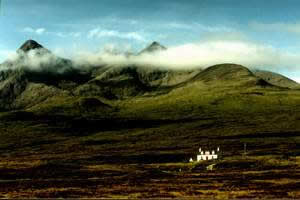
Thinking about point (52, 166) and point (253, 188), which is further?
point (52, 166)

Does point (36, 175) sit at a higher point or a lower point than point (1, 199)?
lower

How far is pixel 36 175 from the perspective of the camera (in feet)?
432

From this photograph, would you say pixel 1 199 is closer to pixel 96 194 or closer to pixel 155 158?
pixel 96 194

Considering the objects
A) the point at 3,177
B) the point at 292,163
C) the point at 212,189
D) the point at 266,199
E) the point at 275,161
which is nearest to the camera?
the point at 266,199

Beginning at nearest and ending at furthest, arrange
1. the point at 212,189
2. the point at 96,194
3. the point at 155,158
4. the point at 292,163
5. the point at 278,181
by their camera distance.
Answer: the point at 96,194, the point at 212,189, the point at 278,181, the point at 292,163, the point at 155,158

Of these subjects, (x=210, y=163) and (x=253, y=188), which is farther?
(x=210, y=163)

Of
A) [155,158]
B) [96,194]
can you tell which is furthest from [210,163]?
[96,194]

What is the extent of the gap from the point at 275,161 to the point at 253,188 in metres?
73.0

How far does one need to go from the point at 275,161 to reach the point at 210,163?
62.9 ft

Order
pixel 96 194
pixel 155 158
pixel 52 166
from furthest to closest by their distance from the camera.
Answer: pixel 155 158
pixel 52 166
pixel 96 194

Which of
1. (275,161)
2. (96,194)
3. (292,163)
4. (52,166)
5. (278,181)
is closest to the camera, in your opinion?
(96,194)

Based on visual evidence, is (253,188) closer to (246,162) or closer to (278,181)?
(278,181)

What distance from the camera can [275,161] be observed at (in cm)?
15025

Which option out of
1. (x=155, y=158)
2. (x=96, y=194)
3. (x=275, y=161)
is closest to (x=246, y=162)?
(x=275, y=161)
